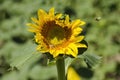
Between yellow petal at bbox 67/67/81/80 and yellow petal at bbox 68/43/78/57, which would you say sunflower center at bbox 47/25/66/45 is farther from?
yellow petal at bbox 67/67/81/80

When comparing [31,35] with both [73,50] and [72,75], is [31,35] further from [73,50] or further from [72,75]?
[73,50]

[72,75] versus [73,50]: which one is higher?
[73,50]

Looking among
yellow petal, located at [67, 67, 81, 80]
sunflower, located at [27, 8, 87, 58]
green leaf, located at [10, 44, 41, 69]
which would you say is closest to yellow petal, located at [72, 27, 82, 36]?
sunflower, located at [27, 8, 87, 58]

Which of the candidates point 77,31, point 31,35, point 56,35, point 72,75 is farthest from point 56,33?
point 31,35

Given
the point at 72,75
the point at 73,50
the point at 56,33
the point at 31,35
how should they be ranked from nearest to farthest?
1. the point at 73,50
2. the point at 56,33
3. the point at 72,75
4. the point at 31,35

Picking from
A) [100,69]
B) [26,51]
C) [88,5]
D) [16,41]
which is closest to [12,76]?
[16,41]

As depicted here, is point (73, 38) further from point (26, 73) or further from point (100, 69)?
point (100, 69)
